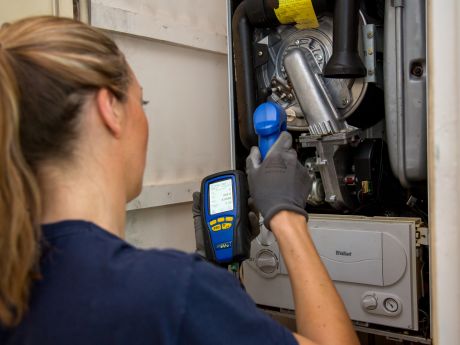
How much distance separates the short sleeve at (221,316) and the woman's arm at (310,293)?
0.29ft

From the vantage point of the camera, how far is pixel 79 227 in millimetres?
585

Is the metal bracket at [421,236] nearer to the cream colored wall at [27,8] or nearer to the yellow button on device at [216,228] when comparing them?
the yellow button on device at [216,228]

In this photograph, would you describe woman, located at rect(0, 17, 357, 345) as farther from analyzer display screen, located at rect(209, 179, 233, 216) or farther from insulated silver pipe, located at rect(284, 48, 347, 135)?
insulated silver pipe, located at rect(284, 48, 347, 135)

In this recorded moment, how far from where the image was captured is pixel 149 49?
1.48 meters

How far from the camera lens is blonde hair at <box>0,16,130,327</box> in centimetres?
54

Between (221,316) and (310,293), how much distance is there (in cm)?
28

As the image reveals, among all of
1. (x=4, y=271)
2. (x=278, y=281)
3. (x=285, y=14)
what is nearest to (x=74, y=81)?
(x=4, y=271)

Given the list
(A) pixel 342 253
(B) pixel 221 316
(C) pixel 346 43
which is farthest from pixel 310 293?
(C) pixel 346 43

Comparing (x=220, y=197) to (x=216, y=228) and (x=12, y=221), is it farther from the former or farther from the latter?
(x=12, y=221)

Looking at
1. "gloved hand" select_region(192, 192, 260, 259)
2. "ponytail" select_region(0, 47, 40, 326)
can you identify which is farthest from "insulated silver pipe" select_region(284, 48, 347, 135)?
"ponytail" select_region(0, 47, 40, 326)

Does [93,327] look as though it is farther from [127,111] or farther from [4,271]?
[127,111]

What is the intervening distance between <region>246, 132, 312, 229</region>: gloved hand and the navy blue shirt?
0.41 metres

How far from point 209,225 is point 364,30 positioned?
2.08 ft

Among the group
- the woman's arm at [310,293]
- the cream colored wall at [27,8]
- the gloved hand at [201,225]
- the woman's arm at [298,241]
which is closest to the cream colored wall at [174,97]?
the cream colored wall at [27,8]
